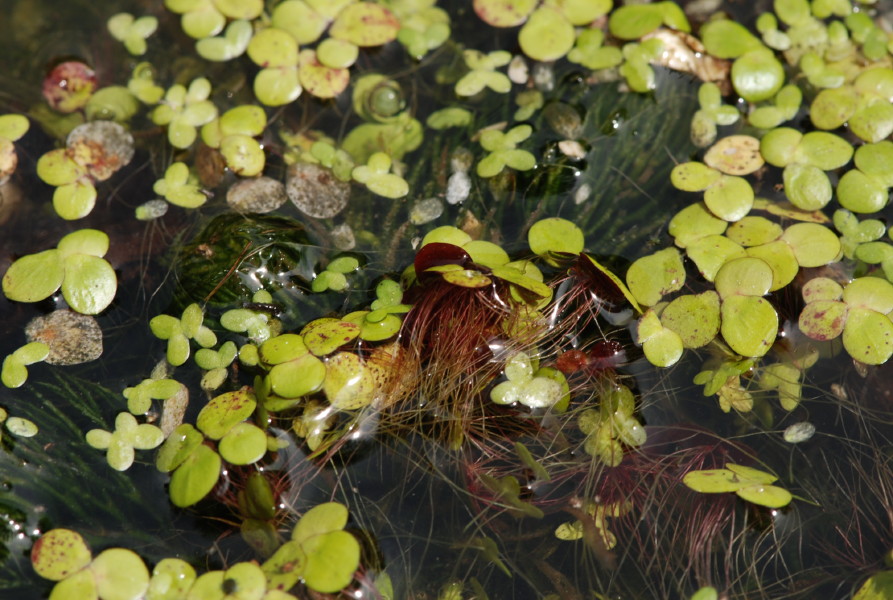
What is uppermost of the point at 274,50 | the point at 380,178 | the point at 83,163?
the point at 274,50

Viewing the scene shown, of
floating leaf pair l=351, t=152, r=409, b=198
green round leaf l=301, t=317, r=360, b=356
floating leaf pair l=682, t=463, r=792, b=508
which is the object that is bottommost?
floating leaf pair l=682, t=463, r=792, b=508

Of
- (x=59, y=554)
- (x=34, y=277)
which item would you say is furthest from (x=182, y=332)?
(x=59, y=554)

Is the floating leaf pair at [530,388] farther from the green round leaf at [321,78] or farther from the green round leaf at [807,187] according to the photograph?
the green round leaf at [321,78]

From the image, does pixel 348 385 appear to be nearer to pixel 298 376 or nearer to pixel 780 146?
pixel 298 376

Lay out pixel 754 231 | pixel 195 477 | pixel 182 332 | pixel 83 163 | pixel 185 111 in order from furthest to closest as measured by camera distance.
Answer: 1. pixel 185 111
2. pixel 83 163
3. pixel 754 231
4. pixel 182 332
5. pixel 195 477

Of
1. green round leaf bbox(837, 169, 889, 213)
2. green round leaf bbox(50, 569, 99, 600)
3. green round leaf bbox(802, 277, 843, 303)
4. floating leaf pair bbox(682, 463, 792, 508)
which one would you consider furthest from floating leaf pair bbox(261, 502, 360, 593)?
green round leaf bbox(837, 169, 889, 213)

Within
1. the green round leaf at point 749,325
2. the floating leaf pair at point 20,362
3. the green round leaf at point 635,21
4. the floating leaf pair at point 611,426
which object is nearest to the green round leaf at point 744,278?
the green round leaf at point 749,325

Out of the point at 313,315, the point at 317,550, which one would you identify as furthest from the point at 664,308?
the point at 317,550

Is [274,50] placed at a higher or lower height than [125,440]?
higher

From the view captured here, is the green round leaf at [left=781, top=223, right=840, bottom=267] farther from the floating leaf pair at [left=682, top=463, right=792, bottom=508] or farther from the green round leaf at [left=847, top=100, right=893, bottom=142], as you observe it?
the floating leaf pair at [left=682, top=463, right=792, bottom=508]

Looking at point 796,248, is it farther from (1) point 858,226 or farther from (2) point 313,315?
(2) point 313,315
